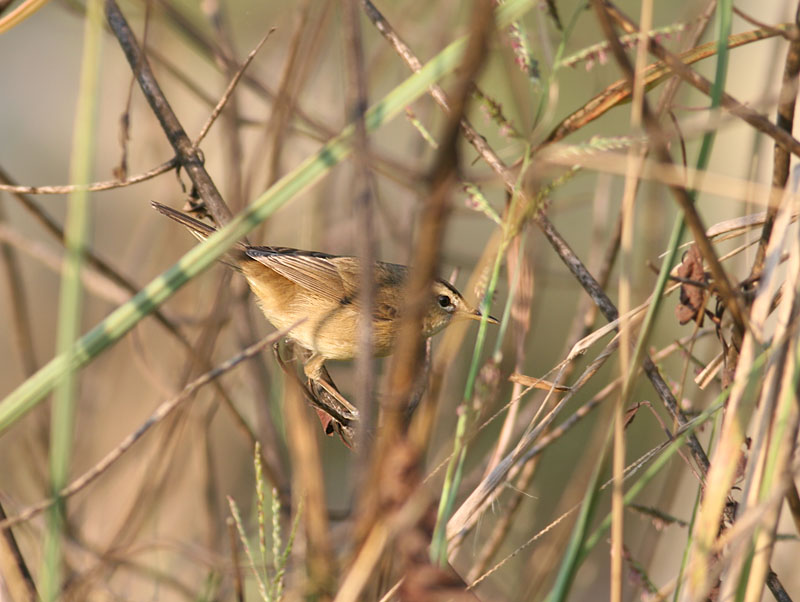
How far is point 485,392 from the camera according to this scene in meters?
1.25

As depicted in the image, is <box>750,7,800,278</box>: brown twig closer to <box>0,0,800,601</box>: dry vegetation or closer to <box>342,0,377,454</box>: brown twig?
<box>0,0,800,601</box>: dry vegetation

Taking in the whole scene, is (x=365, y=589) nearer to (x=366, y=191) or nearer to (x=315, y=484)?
(x=315, y=484)

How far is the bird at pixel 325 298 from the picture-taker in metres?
3.26

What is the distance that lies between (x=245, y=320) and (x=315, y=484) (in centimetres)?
166

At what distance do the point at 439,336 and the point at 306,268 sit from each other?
32.4 inches

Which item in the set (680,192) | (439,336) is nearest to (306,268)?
(439,336)

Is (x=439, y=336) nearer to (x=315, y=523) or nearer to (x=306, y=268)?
(x=306, y=268)

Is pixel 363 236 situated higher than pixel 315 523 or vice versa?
pixel 363 236

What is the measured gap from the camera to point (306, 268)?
3322 mm

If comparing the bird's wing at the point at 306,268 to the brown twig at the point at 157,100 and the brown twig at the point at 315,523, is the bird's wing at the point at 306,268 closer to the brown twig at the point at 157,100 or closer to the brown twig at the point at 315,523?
the brown twig at the point at 157,100

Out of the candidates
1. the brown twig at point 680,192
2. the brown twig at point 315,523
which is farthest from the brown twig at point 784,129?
the brown twig at point 315,523

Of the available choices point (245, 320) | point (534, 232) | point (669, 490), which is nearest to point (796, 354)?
point (534, 232)

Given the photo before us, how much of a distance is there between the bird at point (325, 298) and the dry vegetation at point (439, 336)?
0.50 feet

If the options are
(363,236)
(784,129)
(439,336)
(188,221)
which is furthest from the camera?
(439,336)
